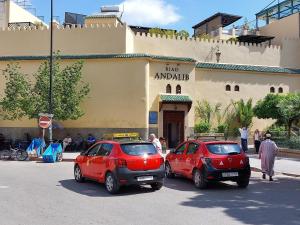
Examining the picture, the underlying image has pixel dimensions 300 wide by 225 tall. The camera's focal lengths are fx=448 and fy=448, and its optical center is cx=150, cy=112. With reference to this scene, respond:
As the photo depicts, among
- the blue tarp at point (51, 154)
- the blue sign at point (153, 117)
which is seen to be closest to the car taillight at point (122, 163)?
the blue tarp at point (51, 154)

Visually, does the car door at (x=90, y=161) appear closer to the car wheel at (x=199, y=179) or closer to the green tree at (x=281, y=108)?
the car wheel at (x=199, y=179)

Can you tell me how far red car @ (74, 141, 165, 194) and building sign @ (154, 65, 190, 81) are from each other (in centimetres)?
1555

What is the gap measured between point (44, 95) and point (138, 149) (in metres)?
14.5

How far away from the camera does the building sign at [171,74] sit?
28723 millimetres

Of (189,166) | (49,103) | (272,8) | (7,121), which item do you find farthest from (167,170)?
(272,8)

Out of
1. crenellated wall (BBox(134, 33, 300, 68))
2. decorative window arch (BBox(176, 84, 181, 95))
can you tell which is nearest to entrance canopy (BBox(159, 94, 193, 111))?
decorative window arch (BBox(176, 84, 181, 95))

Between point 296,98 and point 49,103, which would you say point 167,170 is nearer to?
point 49,103

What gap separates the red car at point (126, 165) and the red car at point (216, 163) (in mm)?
1256

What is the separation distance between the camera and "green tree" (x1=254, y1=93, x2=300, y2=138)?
2666 centimetres

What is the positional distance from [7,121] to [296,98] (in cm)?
1804

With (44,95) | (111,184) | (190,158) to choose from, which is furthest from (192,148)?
(44,95)

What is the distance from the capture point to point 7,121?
1133 inches

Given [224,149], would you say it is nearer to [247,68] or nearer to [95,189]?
[95,189]

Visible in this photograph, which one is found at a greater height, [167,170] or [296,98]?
[296,98]
